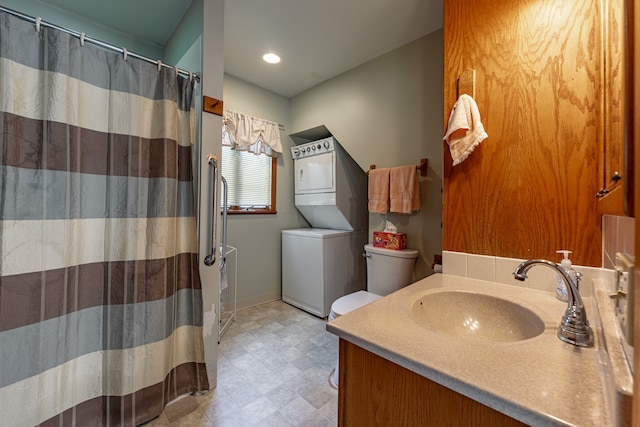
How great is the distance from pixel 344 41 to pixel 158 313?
7.69ft

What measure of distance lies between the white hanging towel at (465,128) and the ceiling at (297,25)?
1.07 metres

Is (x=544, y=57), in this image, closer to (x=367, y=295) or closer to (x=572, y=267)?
(x=572, y=267)

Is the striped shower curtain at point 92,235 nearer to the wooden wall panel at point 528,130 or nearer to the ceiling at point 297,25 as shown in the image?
the ceiling at point 297,25

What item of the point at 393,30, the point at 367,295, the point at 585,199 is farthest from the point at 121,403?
the point at 393,30

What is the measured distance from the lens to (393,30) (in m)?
2.04

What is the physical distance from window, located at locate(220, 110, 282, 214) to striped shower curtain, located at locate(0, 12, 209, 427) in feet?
3.81

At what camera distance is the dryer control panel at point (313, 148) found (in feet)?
9.10

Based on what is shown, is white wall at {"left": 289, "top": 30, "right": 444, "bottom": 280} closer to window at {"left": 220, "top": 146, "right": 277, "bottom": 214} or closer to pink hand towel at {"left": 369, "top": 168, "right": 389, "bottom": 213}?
pink hand towel at {"left": 369, "top": 168, "right": 389, "bottom": 213}

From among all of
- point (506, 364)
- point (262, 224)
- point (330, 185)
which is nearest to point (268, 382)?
point (506, 364)

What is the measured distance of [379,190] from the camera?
7.64 feet

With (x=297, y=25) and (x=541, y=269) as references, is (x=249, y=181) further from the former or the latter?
(x=541, y=269)

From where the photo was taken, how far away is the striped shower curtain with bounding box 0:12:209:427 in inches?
41.2

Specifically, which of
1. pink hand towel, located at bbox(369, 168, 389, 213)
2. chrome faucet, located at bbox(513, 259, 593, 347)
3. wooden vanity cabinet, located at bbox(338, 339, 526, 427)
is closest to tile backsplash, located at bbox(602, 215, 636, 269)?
chrome faucet, located at bbox(513, 259, 593, 347)

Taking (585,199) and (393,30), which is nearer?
(585,199)
